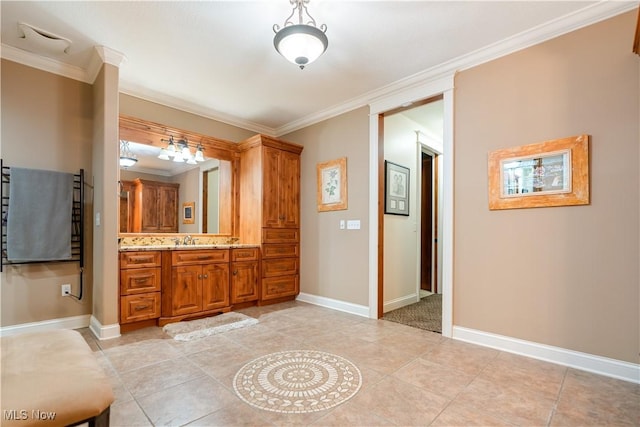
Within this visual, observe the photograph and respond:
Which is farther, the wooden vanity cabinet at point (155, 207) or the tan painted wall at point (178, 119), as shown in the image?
the wooden vanity cabinet at point (155, 207)

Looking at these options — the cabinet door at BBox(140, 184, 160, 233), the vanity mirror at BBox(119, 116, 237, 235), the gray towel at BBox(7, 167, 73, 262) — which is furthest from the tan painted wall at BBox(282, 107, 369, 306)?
the gray towel at BBox(7, 167, 73, 262)

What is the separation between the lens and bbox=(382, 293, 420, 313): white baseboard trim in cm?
373

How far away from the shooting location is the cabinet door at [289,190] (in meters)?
4.20

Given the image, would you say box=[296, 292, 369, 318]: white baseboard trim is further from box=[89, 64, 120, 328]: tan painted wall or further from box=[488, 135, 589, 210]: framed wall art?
box=[89, 64, 120, 328]: tan painted wall

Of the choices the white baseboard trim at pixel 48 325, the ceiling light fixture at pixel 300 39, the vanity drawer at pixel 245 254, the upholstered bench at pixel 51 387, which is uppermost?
the ceiling light fixture at pixel 300 39

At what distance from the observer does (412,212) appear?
435 centimetres

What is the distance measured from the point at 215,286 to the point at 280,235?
110cm

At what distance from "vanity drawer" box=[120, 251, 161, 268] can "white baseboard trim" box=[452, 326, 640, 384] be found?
3.01 m

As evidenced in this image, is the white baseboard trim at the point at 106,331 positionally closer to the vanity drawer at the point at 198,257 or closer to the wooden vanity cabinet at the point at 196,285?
the wooden vanity cabinet at the point at 196,285

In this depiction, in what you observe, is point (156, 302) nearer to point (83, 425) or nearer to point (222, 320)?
point (222, 320)

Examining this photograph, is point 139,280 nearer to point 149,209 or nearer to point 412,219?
point 149,209

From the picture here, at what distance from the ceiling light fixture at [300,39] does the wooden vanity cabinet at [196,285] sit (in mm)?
2283

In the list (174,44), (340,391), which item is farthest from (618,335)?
(174,44)

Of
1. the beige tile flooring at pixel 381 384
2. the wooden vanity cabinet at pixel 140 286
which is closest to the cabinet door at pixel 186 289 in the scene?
the wooden vanity cabinet at pixel 140 286
